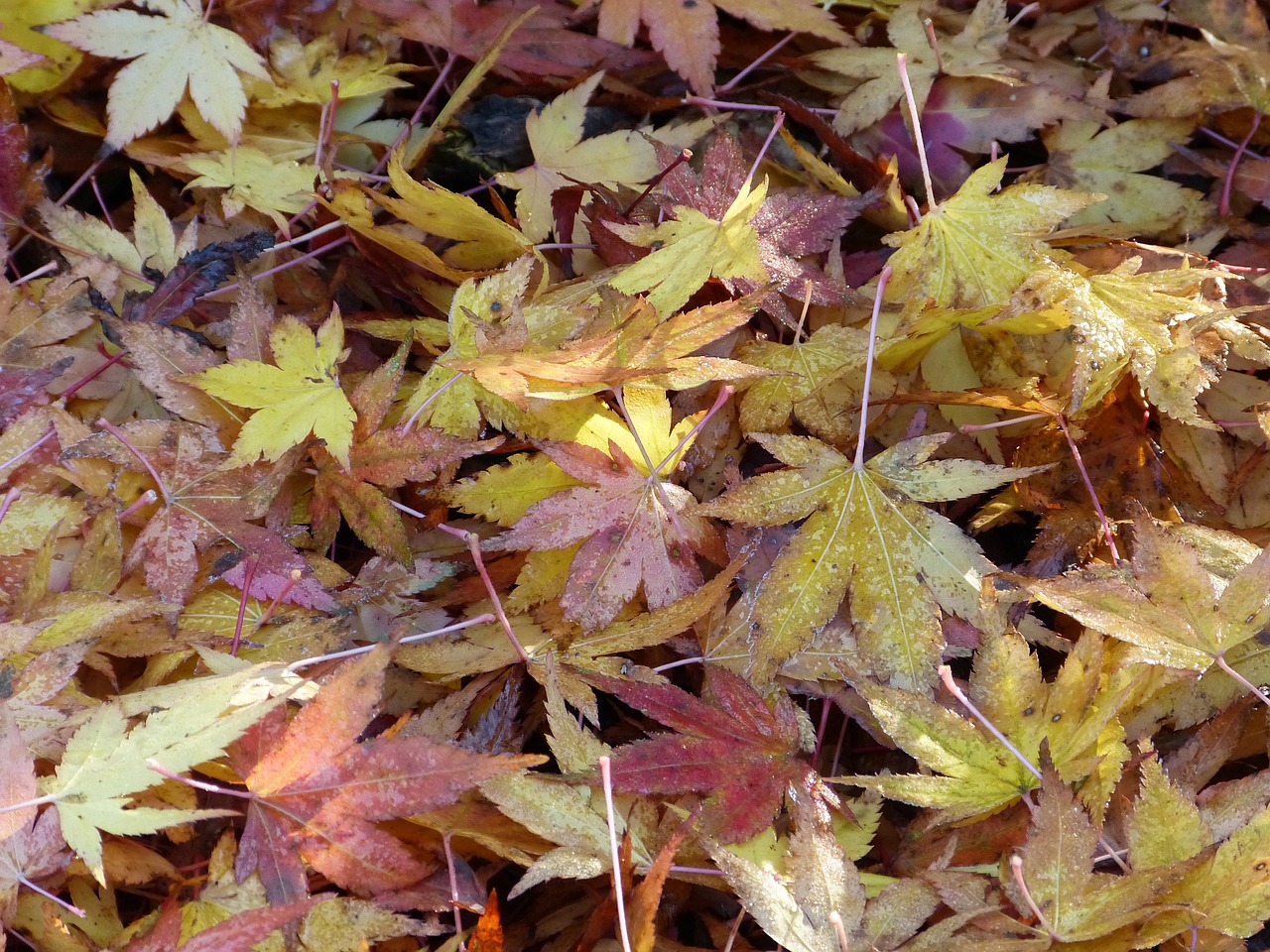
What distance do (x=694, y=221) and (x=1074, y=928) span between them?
89 centimetres

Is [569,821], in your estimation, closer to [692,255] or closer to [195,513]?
[195,513]

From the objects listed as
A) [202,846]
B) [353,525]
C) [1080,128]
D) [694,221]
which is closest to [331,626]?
[353,525]

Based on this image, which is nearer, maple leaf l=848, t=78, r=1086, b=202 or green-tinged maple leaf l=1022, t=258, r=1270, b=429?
green-tinged maple leaf l=1022, t=258, r=1270, b=429

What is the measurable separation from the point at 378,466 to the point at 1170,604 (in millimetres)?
933

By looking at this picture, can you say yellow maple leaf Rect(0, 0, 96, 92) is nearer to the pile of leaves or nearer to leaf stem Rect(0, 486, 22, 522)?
the pile of leaves

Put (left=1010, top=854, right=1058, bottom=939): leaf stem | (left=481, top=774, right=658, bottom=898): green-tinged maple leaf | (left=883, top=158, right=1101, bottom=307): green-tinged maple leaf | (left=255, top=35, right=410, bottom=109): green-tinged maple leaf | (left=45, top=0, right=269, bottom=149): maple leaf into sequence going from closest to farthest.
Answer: (left=1010, top=854, right=1058, bottom=939): leaf stem → (left=481, top=774, right=658, bottom=898): green-tinged maple leaf → (left=883, top=158, right=1101, bottom=307): green-tinged maple leaf → (left=45, top=0, right=269, bottom=149): maple leaf → (left=255, top=35, right=410, bottom=109): green-tinged maple leaf

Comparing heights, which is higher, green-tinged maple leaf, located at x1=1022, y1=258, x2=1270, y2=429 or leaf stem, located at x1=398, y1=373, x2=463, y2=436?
green-tinged maple leaf, located at x1=1022, y1=258, x2=1270, y2=429

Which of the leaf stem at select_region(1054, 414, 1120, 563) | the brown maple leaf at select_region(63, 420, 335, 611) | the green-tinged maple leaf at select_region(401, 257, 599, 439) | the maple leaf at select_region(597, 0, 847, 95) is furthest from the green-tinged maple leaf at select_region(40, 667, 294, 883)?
the maple leaf at select_region(597, 0, 847, 95)

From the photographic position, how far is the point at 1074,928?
2.75ft

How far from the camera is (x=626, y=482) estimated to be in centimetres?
106

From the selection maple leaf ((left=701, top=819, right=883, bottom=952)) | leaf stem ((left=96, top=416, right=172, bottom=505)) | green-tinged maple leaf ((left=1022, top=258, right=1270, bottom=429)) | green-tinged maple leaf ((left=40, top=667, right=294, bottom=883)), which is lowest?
maple leaf ((left=701, top=819, right=883, bottom=952))

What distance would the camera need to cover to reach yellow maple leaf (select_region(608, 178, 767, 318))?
3.63 ft

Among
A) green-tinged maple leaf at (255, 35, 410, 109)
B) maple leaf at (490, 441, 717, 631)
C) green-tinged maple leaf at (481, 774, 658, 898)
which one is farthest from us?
green-tinged maple leaf at (255, 35, 410, 109)

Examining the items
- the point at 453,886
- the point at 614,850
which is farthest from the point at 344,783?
the point at 614,850
